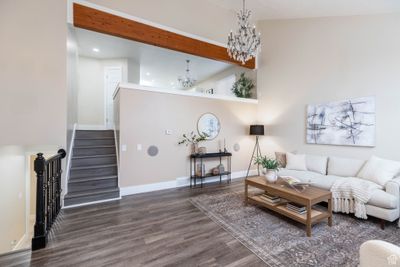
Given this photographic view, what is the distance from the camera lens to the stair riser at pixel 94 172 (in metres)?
3.87

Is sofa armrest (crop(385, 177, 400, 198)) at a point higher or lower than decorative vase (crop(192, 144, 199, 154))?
lower

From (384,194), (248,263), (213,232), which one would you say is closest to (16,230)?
(213,232)

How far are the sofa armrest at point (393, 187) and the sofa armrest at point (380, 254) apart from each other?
2424 mm

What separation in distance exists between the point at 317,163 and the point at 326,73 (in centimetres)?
216

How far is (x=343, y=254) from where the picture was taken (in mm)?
2102

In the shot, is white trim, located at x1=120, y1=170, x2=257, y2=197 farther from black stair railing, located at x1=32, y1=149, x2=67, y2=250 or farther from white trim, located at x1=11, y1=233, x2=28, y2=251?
white trim, located at x1=11, y1=233, x2=28, y2=251

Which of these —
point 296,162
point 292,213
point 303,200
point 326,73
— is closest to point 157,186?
point 292,213

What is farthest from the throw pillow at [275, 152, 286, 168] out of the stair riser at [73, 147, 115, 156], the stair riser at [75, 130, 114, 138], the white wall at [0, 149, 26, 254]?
the white wall at [0, 149, 26, 254]

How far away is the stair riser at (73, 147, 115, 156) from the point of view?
4.33m

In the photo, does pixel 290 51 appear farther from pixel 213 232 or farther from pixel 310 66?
pixel 213 232

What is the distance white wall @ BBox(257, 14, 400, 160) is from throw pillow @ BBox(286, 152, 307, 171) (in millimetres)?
483

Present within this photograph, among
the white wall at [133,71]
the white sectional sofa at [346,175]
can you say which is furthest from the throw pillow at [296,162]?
the white wall at [133,71]

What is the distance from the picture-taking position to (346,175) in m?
3.68

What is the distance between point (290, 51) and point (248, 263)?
519cm
